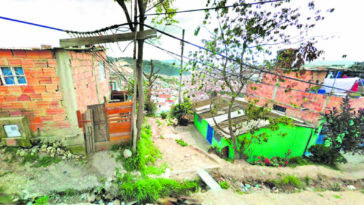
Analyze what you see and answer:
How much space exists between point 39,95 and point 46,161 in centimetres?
210

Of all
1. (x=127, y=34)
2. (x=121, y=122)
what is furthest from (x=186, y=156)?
(x=127, y=34)

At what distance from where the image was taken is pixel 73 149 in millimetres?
4605

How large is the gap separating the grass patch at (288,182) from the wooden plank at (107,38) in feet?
22.3

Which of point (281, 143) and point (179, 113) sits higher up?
point (179, 113)

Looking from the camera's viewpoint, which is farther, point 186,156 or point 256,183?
point 186,156

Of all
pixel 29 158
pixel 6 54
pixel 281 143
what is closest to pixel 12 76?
pixel 6 54

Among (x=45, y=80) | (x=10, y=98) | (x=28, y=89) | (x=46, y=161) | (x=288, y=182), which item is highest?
(x=45, y=80)

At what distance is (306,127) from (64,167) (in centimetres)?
1188

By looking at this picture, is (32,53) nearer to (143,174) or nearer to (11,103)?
(11,103)

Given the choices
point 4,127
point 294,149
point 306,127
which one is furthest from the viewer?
point 294,149

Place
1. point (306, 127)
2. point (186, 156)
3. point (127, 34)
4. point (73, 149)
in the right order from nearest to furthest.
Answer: point (127, 34) < point (73, 149) < point (186, 156) < point (306, 127)

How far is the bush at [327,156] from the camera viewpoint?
23.9 ft

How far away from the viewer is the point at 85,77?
5.38m

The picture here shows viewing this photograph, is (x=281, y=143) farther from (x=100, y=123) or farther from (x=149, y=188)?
(x=100, y=123)
